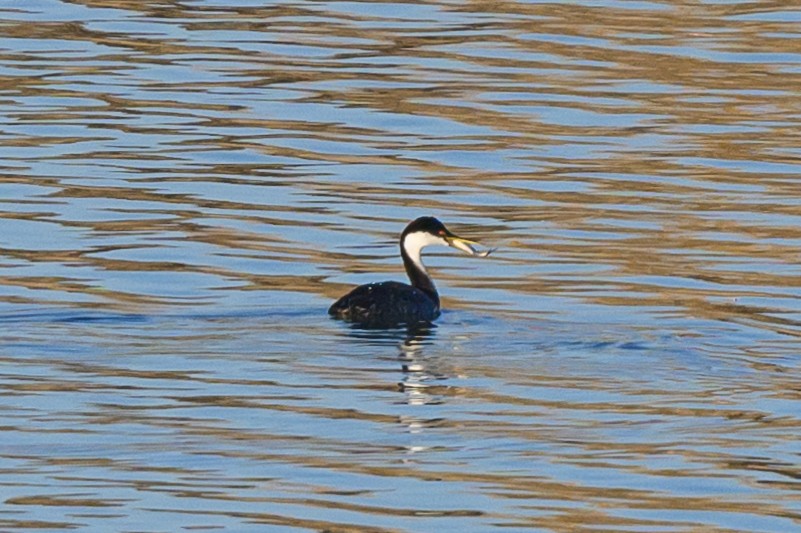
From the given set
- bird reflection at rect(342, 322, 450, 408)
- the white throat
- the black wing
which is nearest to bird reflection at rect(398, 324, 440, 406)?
bird reflection at rect(342, 322, 450, 408)

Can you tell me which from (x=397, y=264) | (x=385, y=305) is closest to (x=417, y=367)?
(x=385, y=305)

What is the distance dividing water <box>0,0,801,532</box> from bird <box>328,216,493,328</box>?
0.16 metres

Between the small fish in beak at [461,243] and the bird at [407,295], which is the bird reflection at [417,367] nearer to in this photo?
the bird at [407,295]

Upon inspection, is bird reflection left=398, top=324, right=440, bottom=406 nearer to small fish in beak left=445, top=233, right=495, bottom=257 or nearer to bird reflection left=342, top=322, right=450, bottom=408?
bird reflection left=342, top=322, right=450, bottom=408

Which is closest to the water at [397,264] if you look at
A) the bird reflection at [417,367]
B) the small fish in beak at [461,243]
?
the bird reflection at [417,367]

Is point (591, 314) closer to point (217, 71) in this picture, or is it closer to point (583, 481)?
point (583, 481)

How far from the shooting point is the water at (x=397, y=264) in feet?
36.0

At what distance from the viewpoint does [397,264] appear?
1831 cm

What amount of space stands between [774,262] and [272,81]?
965 centimetres

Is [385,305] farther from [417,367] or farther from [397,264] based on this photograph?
[397,264]

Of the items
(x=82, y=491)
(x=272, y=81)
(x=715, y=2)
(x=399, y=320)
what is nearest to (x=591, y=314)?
(x=399, y=320)

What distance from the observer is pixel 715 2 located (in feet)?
104

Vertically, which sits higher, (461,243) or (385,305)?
(461,243)

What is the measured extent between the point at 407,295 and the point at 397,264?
2.64m
